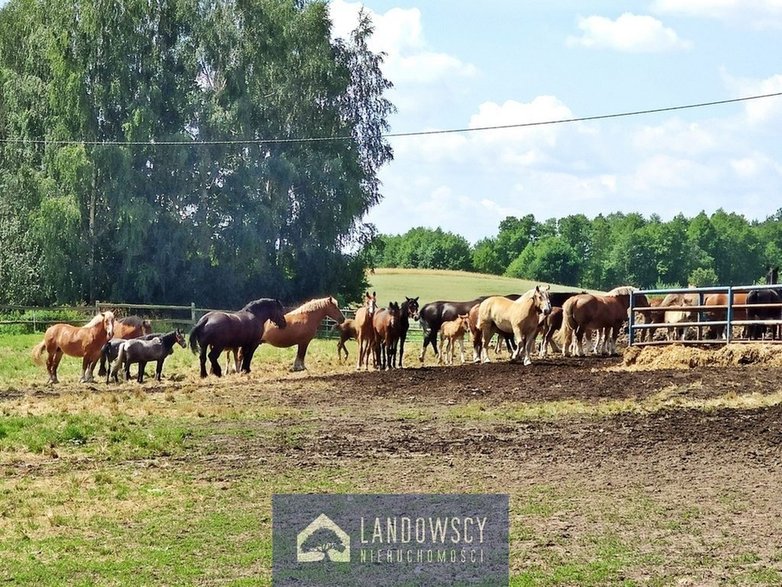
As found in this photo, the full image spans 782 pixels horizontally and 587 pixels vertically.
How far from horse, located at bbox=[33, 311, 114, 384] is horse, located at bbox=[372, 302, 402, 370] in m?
6.14

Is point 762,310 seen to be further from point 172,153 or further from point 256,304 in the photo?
point 172,153

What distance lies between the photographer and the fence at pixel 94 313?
40031 mm

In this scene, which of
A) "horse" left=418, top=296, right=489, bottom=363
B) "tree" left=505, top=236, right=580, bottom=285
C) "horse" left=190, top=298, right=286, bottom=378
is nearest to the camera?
"horse" left=190, top=298, right=286, bottom=378

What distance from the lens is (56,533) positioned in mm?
9094

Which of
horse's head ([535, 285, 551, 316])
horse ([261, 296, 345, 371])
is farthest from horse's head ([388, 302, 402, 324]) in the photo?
horse's head ([535, 285, 551, 316])

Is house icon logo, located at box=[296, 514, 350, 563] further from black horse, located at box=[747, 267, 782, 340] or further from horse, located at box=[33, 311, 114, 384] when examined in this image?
black horse, located at box=[747, 267, 782, 340]

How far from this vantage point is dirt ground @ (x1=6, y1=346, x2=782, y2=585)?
8211mm

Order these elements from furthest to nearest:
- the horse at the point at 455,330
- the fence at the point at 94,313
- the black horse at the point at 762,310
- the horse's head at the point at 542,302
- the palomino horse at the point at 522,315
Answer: the fence at the point at 94,313
the horse at the point at 455,330
the black horse at the point at 762,310
the palomino horse at the point at 522,315
the horse's head at the point at 542,302

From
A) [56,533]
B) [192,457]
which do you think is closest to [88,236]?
[192,457]

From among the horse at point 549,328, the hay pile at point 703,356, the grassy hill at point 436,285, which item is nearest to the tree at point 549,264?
the grassy hill at point 436,285

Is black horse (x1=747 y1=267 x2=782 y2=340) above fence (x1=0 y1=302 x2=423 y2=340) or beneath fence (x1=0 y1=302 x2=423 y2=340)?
above

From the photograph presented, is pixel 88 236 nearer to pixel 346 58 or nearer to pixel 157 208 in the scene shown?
pixel 157 208

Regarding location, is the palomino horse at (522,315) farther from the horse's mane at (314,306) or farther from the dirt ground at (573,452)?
the horse's mane at (314,306)

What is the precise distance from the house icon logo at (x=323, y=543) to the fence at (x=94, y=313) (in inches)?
1121
